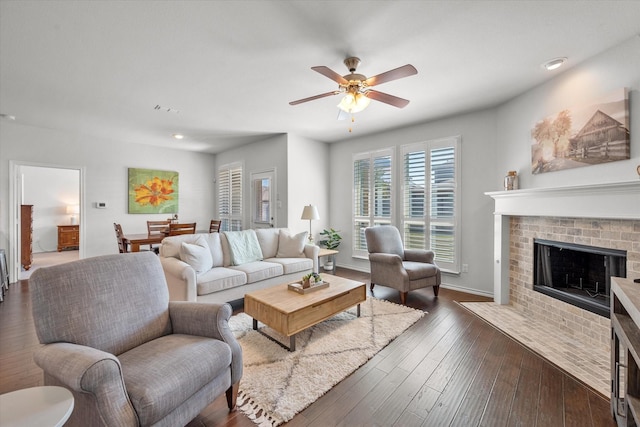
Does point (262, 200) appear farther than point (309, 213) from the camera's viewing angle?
Yes

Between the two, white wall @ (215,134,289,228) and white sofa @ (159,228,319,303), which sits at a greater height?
white wall @ (215,134,289,228)

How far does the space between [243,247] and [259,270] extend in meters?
0.51

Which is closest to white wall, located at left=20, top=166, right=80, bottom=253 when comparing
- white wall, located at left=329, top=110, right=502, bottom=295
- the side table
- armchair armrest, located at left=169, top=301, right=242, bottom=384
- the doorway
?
the doorway

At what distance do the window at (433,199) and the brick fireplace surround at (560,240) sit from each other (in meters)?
0.66

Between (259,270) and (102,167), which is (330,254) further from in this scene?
(102,167)

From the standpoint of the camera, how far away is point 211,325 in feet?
5.61

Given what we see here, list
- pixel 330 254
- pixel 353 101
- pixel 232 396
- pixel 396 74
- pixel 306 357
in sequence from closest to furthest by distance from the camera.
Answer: pixel 232 396 → pixel 396 74 → pixel 306 357 → pixel 353 101 → pixel 330 254

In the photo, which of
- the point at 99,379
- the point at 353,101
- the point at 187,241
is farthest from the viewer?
the point at 187,241

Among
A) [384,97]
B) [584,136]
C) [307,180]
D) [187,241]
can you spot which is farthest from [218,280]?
[584,136]

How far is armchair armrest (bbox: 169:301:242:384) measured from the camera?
1704 millimetres

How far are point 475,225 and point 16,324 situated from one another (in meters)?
5.78

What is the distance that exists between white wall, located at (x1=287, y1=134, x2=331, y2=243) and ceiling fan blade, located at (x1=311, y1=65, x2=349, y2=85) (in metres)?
2.89

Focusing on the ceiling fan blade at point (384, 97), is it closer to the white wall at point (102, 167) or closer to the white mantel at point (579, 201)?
the white mantel at point (579, 201)

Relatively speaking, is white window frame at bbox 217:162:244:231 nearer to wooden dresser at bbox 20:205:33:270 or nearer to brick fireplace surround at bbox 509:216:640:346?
wooden dresser at bbox 20:205:33:270
